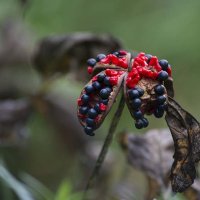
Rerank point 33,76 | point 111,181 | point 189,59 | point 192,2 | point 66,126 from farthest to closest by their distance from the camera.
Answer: point 192,2 < point 189,59 < point 33,76 < point 66,126 < point 111,181

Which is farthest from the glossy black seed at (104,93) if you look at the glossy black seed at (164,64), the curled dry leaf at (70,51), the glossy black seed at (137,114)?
the curled dry leaf at (70,51)

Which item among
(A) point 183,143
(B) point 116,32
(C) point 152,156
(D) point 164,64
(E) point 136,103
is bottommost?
(C) point 152,156

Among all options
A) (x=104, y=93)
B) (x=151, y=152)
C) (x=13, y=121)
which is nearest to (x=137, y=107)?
(x=104, y=93)

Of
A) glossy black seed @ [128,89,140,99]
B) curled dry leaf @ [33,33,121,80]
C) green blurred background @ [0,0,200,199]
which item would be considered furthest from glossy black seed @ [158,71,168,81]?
green blurred background @ [0,0,200,199]

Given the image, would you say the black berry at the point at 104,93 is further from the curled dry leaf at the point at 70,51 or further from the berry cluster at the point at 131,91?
the curled dry leaf at the point at 70,51

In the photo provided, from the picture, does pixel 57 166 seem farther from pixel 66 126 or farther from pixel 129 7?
pixel 129 7

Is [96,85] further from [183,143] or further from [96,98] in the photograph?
[183,143]

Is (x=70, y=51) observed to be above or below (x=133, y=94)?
below

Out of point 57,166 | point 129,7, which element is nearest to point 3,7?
point 129,7
